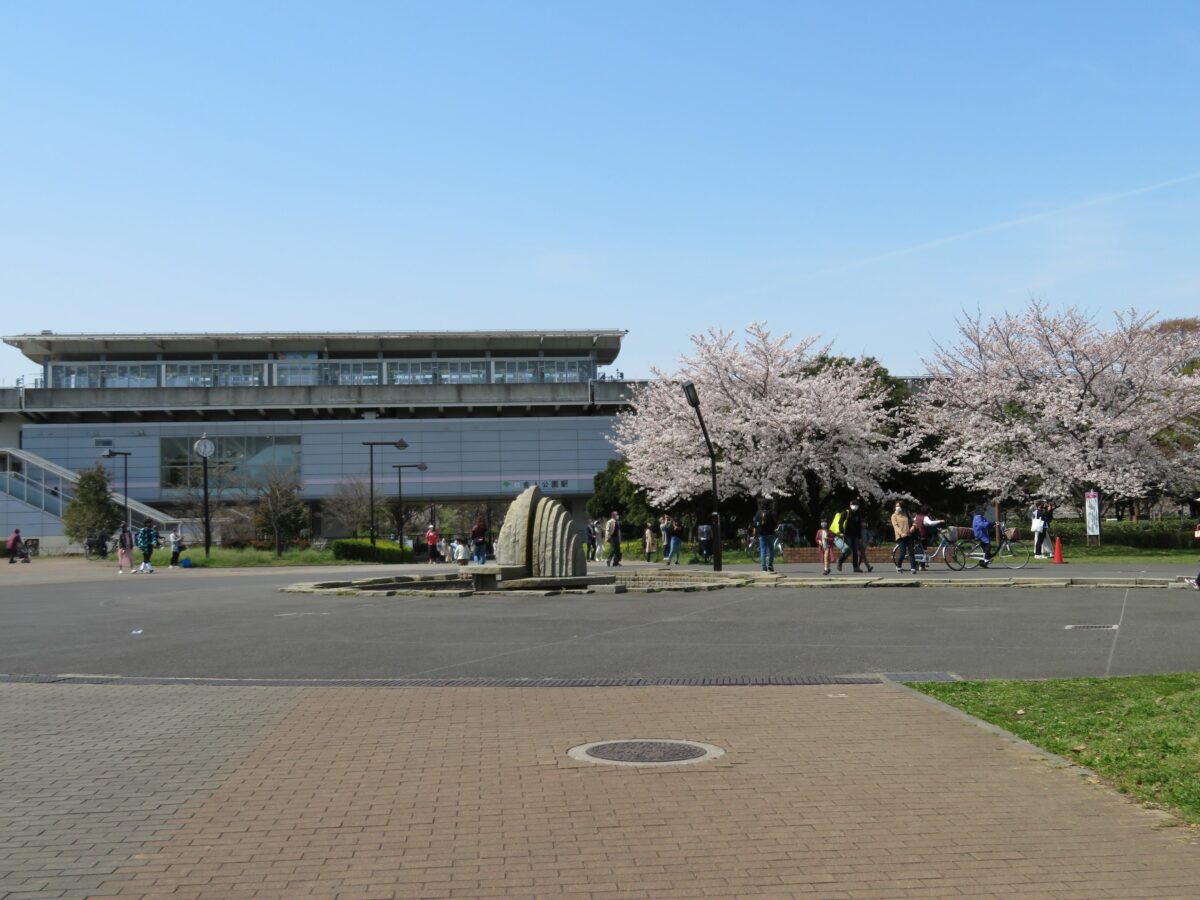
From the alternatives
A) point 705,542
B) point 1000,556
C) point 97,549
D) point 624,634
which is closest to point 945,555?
point 1000,556

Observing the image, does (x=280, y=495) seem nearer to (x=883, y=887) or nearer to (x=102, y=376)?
(x=102, y=376)

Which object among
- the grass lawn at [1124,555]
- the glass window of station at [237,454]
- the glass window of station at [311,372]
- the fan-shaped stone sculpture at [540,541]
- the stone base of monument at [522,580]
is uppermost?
the glass window of station at [311,372]

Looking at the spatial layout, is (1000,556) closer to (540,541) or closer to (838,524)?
(838,524)

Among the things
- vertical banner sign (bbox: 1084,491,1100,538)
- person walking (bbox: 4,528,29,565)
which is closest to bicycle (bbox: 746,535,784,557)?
vertical banner sign (bbox: 1084,491,1100,538)

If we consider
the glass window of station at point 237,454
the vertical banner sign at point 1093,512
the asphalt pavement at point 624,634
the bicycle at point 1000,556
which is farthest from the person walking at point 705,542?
the glass window of station at point 237,454

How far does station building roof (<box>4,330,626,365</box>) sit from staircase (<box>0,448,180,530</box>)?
12370mm

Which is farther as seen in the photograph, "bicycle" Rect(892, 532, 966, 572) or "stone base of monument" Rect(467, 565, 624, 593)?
"bicycle" Rect(892, 532, 966, 572)

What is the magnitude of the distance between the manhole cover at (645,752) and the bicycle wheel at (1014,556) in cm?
2373

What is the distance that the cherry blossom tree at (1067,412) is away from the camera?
43719mm

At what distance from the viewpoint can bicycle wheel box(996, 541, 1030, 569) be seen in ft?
98.5

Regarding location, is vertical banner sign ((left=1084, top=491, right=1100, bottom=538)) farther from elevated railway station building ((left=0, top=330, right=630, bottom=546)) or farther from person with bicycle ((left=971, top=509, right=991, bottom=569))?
elevated railway station building ((left=0, top=330, right=630, bottom=546))

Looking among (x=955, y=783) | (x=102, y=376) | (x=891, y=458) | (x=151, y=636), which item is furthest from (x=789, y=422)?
(x=102, y=376)

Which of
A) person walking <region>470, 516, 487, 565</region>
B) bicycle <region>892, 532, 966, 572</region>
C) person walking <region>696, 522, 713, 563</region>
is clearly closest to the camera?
bicycle <region>892, 532, 966, 572</region>

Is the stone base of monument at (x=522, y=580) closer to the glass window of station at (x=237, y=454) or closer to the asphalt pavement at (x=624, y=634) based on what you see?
the asphalt pavement at (x=624, y=634)
